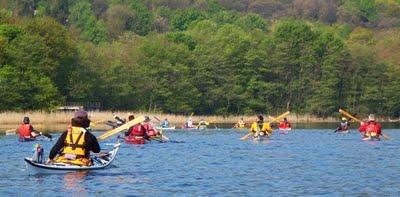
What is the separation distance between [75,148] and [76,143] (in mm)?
338

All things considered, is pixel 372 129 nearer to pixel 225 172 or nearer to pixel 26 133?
pixel 26 133


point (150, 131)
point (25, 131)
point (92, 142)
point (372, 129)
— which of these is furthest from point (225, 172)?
point (372, 129)

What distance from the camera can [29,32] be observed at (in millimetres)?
91250

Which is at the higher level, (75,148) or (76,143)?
(76,143)

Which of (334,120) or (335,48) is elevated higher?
(335,48)

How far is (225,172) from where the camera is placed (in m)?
33.5

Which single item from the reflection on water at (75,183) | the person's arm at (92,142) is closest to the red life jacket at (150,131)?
the reflection on water at (75,183)

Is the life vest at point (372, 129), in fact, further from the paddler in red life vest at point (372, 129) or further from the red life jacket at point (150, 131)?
the red life jacket at point (150, 131)

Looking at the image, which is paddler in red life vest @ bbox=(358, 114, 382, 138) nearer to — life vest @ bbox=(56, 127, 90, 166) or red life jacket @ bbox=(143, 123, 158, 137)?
red life jacket @ bbox=(143, 123, 158, 137)

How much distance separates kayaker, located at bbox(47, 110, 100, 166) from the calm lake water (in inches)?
20.9

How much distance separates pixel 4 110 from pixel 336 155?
1852 inches

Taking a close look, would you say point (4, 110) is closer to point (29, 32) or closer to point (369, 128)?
point (29, 32)

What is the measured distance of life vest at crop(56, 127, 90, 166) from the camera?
2944 centimetres

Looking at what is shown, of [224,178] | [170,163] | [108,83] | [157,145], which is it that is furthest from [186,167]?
[108,83]
